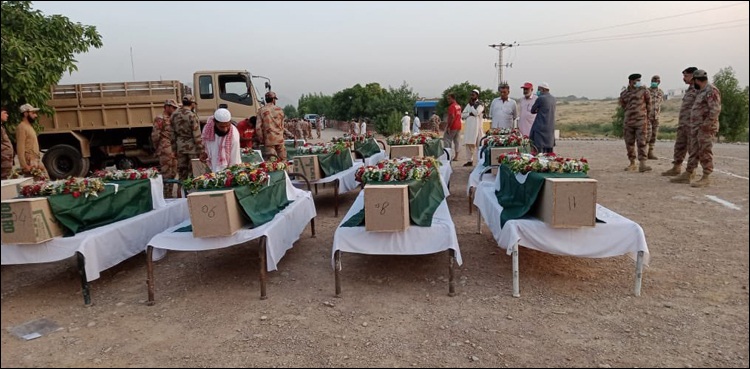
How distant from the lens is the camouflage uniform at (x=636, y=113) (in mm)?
8859

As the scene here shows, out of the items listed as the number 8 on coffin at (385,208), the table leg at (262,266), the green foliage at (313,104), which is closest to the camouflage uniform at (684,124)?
the number 8 on coffin at (385,208)

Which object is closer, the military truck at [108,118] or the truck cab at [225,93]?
the military truck at [108,118]

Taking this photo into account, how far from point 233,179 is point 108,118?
27.1ft

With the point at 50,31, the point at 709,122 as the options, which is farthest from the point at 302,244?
the point at 709,122

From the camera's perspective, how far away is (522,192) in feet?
13.5

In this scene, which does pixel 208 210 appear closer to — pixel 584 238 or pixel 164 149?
pixel 584 238

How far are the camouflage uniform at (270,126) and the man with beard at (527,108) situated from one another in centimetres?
479

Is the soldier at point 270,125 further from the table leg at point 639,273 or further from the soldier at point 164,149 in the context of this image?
A: the table leg at point 639,273

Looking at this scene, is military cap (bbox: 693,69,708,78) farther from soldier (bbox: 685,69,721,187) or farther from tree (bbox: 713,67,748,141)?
tree (bbox: 713,67,748,141)

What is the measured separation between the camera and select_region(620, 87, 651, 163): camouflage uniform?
8859 mm

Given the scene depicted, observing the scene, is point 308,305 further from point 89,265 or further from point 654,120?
point 654,120

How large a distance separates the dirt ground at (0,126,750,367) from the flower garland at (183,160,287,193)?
953mm

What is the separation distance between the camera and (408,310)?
3586 millimetres

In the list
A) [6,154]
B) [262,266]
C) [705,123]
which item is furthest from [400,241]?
[705,123]
